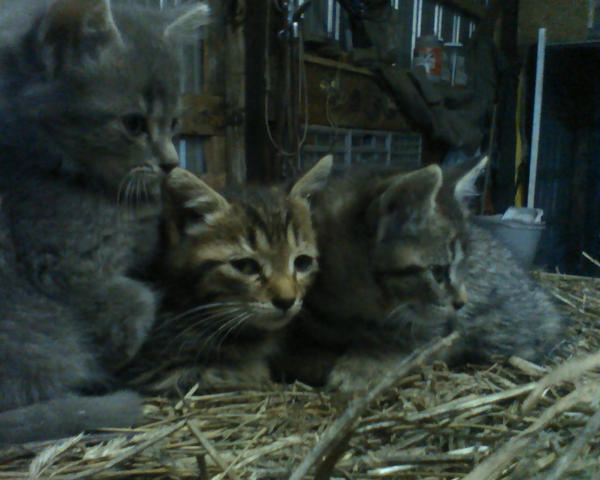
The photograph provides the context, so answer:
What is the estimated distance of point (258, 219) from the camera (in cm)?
200

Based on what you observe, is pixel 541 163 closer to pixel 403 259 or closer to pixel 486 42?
pixel 486 42

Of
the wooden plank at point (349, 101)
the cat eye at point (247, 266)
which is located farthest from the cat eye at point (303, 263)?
the wooden plank at point (349, 101)

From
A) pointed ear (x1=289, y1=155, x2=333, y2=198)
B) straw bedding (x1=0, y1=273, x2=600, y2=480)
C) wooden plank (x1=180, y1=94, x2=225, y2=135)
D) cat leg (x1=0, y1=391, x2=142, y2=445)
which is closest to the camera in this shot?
straw bedding (x1=0, y1=273, x2=600, y2=480)

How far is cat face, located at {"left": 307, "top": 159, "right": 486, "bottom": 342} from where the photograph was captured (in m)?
2.03

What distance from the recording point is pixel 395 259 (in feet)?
6.69

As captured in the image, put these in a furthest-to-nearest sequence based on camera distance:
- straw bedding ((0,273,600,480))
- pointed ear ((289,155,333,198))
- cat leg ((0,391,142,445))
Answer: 1. pointed ear ((289,155,333,198))
2. cat leg ((0,391,142,445))
3. straw bedding ((0,273,600,480))

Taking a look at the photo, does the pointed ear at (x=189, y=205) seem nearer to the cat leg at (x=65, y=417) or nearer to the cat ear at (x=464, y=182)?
the cat leg at (x=65, y=417)

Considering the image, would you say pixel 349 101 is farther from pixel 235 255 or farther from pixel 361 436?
pixel 361 436

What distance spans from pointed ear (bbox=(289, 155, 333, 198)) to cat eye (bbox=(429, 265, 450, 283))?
517 millimetres

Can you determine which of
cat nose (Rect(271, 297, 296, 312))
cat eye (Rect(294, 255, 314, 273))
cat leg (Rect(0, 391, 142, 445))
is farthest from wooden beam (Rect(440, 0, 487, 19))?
cat leg (Rect(0, 391, 142, 445))

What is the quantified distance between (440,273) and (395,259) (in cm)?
17

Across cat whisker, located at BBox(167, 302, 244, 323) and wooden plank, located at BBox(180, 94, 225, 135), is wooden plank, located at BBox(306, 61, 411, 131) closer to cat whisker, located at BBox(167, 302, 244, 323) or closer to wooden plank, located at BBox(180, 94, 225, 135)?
wooden plank, located at BBox(180, 94, 225, 135)

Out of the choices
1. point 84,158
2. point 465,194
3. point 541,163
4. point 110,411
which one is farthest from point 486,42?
point 110,411

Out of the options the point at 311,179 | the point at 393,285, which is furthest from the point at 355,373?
the point at 311,179
